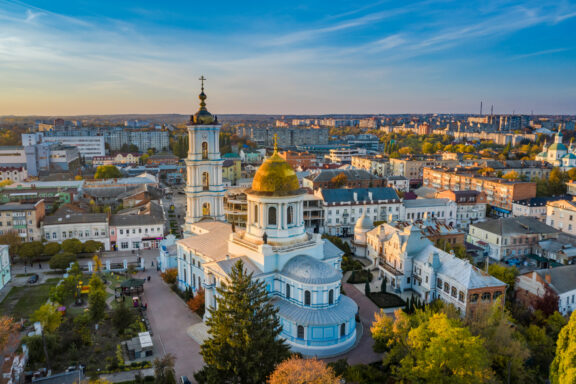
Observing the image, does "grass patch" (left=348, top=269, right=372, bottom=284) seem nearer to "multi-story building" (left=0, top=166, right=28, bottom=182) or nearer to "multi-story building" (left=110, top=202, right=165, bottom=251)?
"multi-story building" (left=110, top=202, right=165, bottom=251)

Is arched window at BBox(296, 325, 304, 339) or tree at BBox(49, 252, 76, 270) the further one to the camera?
tree at BBox(49, 252, 76, 270)

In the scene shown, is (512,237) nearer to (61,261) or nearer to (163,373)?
(163,373)

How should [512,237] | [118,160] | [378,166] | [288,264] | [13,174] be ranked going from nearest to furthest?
[288,264], [512,237], [13,174], [378,166], [118,160]

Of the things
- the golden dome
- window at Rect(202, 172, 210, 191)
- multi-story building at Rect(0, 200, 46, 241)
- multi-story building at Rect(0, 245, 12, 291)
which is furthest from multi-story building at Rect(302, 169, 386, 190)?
multi-story building at Rect(0, 245, 12, 291)

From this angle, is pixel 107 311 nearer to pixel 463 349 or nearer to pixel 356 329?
pixel 356 329

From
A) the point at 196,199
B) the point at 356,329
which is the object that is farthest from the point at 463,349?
the point at 196,199

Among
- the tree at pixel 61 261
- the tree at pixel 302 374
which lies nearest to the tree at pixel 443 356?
the tree at pixel 302 374

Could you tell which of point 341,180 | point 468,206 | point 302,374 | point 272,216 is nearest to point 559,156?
point 468,206
